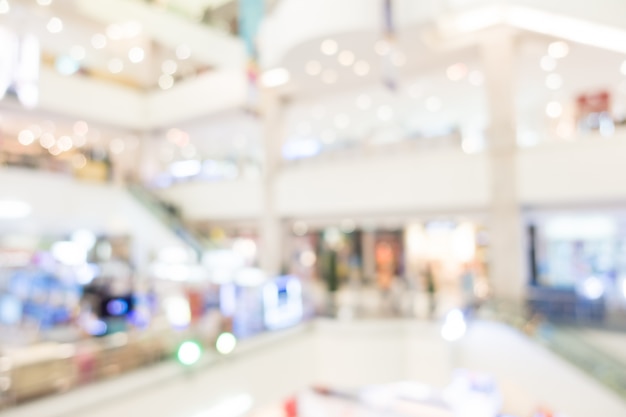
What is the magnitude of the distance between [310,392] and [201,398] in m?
4.37

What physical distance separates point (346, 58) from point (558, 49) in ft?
15.2

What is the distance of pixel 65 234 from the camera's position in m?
14.3

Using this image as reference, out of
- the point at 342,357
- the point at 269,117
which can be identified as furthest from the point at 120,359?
the point at 269,117

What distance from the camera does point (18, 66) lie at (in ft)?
33.5

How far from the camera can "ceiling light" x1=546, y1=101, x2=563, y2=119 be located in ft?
43.2

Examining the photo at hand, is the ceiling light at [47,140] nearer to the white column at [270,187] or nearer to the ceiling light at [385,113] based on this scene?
the white column at [270,187]

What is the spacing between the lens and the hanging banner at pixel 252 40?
466 inches

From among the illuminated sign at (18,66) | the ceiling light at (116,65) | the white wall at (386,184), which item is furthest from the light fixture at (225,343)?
the ceiling light at (116,65)

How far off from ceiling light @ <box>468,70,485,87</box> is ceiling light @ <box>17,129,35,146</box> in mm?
14842

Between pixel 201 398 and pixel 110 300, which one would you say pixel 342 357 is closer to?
pixel 201 398

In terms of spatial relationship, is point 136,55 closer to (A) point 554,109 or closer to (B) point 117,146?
(B) point 117,146

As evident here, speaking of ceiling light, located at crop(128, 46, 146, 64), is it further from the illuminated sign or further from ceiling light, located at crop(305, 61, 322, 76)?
ceiling light, located at crop(305, 61, 322, 76)

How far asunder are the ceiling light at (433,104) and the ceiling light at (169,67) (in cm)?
989

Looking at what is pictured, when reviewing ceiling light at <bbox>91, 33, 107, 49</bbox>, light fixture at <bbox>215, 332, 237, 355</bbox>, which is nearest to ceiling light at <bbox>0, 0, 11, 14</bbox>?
ceiling light at <bbox>91, 33, 107, 49</bbox>
